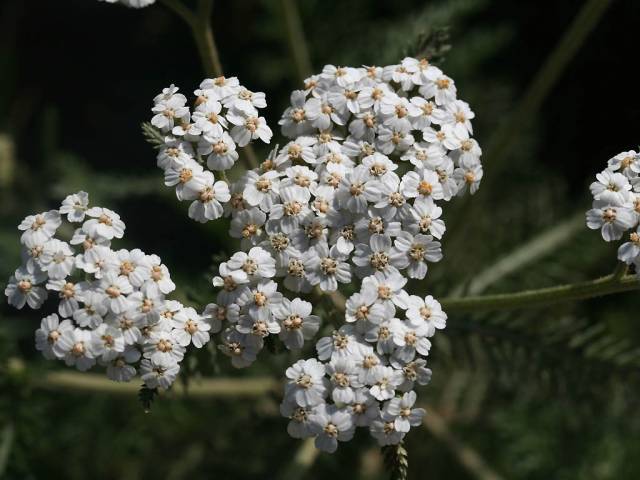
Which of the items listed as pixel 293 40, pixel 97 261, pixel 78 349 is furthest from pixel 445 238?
pixel 78 349

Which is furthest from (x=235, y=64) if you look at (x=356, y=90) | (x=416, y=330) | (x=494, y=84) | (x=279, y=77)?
(x=416, y=330)

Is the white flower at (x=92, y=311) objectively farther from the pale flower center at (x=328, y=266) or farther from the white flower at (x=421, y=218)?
the white flower at (x=421, y=218)

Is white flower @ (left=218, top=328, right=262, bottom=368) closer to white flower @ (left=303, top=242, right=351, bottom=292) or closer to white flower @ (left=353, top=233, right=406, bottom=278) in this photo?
white flower @ (left=303, top=242, right=351, bottom=292)

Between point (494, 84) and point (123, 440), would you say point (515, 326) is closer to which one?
point (123, 440)

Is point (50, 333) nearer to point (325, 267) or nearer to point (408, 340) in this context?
point (325, 267)

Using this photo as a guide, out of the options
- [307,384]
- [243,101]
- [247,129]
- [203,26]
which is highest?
[203,26]

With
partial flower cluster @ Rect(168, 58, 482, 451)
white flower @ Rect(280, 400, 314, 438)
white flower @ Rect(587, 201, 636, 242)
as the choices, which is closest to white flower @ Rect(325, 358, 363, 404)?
partial flower cluster @ Rect(168, 58, 482, 451)

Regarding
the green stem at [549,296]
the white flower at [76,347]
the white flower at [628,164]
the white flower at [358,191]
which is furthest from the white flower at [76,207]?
the white flower at [628,164]
